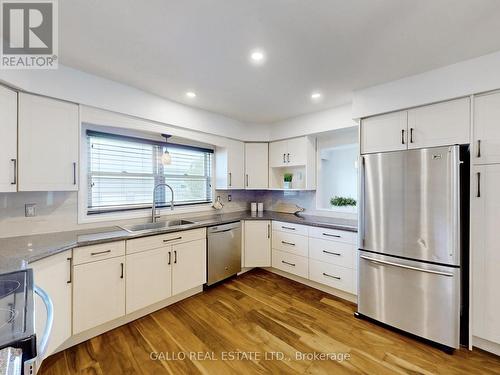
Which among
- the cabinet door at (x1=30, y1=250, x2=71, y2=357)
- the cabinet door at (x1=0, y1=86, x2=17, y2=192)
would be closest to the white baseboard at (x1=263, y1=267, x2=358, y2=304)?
the cabinet door at (x1=30, y1=250, x2=71, y2=357)

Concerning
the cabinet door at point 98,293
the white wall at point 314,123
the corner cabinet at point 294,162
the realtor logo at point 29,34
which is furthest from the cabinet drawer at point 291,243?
the realtor logo at point 29,34

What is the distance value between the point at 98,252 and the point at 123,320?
80cm

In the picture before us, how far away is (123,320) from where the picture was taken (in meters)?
2.19

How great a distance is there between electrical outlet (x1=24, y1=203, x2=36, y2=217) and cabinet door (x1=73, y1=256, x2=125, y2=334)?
71cm

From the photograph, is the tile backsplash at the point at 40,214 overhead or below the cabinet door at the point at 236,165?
below

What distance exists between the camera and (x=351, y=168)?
11.4 ft

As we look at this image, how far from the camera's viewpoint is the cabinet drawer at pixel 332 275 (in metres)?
2.57

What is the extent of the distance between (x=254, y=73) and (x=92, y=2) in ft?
4.14

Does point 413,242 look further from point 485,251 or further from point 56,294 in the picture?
point 56,294

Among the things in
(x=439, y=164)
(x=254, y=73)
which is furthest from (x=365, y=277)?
(x=254, y=73)

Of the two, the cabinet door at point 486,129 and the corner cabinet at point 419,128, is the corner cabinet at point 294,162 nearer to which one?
the corner cabinet at point 419,128

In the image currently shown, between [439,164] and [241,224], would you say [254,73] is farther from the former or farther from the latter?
[241,224]

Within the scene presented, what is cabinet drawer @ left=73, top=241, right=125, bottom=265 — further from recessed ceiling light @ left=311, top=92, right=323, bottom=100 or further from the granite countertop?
recessed ceiling light @ left=311, top=92, right=323, bottom=100

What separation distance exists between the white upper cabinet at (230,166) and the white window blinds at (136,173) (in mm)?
236
